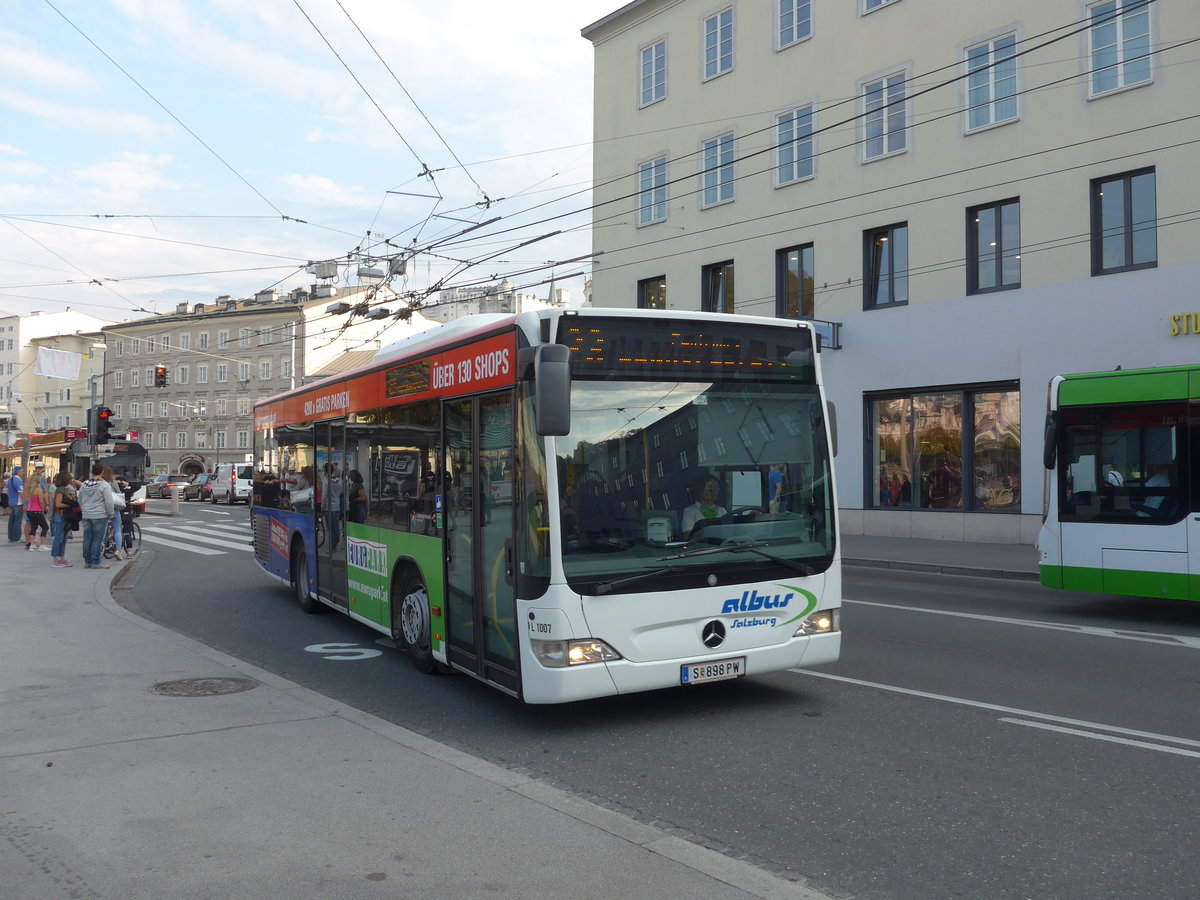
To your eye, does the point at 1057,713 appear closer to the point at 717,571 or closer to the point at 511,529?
the point at 717,571

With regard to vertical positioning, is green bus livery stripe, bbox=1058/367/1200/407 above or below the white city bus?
above

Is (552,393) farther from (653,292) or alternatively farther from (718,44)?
(653,292)

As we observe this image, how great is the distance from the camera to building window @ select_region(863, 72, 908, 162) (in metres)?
22.8

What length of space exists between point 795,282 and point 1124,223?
8010mm

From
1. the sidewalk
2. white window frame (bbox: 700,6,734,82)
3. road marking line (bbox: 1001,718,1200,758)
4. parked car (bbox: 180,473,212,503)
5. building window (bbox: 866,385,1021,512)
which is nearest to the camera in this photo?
the sidewalk

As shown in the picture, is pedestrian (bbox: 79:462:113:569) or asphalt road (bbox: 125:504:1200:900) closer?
asphalt road (bbox: 125:504:1200:900)

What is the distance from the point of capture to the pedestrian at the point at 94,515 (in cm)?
1692

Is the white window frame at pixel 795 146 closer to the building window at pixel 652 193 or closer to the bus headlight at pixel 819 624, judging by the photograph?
the building window at pixel 652 193

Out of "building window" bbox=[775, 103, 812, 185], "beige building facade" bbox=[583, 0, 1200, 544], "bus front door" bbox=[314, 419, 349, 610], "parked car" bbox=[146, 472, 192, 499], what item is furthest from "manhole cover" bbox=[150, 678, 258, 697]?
"parked car" bbox=[146, 472, 192, 499]

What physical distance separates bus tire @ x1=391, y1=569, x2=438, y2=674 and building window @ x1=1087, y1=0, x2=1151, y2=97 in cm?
1683

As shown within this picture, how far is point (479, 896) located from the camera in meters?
4.04

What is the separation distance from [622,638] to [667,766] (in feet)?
2.90

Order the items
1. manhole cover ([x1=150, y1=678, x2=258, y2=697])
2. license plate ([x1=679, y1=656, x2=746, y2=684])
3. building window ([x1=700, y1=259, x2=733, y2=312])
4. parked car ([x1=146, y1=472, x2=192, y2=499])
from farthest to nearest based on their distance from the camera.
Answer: parked car ([x1=146, y1=472, x2=192, y2=499]) → building window ([x1=700, y1=259, x2=733, y2=312]) → manhole cover ([x1=150, y1=678, x2=258, y2=697]) → license plate ([x1=679, y1=656, x2=746, y2=684])

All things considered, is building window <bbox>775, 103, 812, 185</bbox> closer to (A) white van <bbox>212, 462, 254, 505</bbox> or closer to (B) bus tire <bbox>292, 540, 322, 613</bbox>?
(B) bus tire <bbox>292, 540, 322, 613</bbox>
